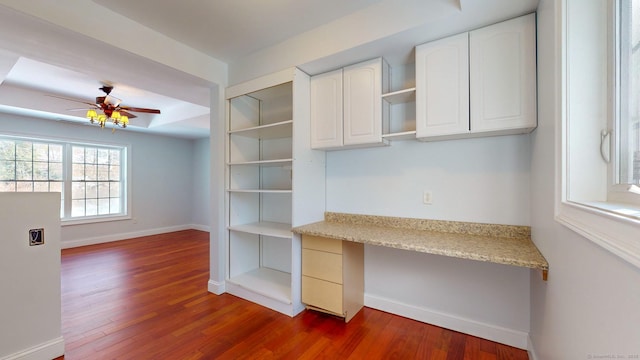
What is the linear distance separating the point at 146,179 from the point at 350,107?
557cm

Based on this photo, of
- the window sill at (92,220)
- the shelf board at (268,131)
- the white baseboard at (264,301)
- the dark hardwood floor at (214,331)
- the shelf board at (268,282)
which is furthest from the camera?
the window sill at (92,220)

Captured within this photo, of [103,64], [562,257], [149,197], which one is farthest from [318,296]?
[149,197]

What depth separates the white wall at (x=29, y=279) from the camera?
158 centimetres

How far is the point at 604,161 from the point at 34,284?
321cm

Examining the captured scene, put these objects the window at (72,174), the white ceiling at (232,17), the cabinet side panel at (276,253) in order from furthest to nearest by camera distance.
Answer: the window at (72,174) → the cabinet side panel at (276,253) → the white ceiling at (232,17)

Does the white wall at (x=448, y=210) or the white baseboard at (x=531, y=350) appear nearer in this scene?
the white baseboard at (x=531, y=350)

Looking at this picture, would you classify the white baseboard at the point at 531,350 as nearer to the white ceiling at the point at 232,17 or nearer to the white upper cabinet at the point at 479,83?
the white upper cabinet at the point at 479,83

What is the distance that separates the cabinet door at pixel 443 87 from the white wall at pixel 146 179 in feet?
19.1

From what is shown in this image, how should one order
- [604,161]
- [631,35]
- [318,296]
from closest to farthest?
[631,35]
[604,161]
[318,296]

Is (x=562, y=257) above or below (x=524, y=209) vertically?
below

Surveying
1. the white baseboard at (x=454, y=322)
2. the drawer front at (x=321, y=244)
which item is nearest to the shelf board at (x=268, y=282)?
the drawer front at (x=321, y=244)

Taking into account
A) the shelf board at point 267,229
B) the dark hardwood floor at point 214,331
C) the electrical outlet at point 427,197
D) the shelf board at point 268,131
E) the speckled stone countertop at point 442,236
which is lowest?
the dark hardwood floor at point 214,331

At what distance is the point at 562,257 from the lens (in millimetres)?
1080

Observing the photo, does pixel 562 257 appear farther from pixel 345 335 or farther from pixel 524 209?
pixel 345 335
